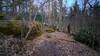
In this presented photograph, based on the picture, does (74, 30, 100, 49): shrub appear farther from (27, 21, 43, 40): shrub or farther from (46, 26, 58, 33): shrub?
(46, 26, 58, 33): shrub

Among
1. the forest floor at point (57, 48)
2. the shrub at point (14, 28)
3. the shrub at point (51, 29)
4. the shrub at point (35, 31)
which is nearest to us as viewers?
the forest floor at point (57, 48)

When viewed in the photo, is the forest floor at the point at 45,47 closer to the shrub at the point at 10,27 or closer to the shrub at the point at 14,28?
the shrub at the point at 14,28

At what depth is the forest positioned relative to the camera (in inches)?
320

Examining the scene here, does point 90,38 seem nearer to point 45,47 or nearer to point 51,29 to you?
point 45,47

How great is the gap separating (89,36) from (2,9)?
6694 mm

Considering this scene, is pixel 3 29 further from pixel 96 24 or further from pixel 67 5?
pixel 67 5

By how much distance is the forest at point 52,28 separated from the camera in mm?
8125

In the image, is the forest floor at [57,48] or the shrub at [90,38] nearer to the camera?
the forest floor at [57,48]

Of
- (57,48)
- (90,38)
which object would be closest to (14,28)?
(57,48)

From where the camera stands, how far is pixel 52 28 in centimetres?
1294

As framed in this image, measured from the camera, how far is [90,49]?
9078mm

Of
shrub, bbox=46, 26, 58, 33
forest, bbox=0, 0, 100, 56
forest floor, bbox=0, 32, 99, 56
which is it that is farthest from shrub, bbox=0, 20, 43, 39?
shrub, bbox=46, 26, 58, 33

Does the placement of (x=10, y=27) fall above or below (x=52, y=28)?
above

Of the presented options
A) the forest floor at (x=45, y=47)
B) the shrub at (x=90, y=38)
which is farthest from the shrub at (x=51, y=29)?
the shrub at (x=90, y=38)
